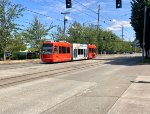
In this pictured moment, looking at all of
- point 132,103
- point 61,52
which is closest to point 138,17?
point 61,52

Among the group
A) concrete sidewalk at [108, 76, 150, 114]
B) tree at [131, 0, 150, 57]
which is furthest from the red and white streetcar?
concrete sidewalk at [108, 76, 150, 114]

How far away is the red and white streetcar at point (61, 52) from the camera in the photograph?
47094mm

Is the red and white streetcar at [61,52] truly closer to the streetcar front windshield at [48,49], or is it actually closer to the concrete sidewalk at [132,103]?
the streetcar front windshield at [48,49]

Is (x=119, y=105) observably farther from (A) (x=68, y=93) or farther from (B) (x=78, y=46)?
(B) (x=78, y=46)

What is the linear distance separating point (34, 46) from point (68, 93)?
61.4 meters

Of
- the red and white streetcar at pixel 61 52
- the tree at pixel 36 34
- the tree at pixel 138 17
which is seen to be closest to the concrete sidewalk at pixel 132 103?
the red and white streetcar at pixel 61 52

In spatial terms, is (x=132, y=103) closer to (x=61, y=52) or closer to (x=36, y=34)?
(x=61, y=52)

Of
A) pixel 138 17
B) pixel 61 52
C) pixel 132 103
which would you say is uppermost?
pixel 138 17

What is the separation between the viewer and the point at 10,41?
58.7 metres

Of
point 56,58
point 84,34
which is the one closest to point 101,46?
point 84,34

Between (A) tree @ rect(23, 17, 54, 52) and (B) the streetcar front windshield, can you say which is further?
(A) tree @ rect(23, 17, 54, 52)

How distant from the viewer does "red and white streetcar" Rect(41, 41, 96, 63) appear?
47.1 m

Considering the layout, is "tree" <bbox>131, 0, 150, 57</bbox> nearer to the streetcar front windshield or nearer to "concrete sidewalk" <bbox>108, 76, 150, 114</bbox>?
the streetcar front windshield

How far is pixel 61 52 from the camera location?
5025 cm
